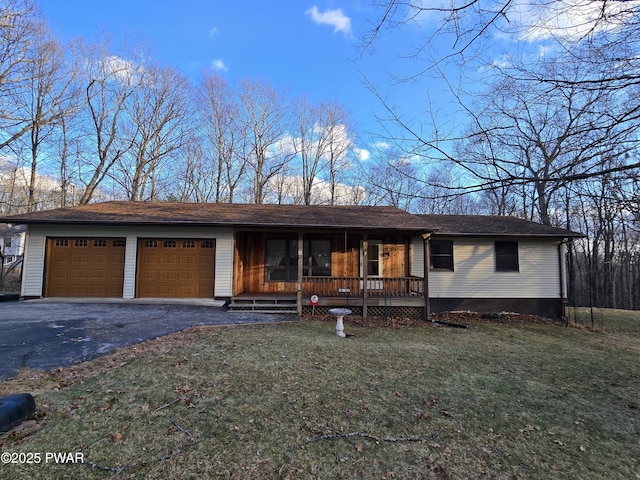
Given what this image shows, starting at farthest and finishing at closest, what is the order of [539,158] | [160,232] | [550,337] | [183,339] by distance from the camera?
[160,232] → [550,337] → [183,339] → [539,158]

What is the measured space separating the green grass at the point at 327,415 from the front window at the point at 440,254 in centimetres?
590

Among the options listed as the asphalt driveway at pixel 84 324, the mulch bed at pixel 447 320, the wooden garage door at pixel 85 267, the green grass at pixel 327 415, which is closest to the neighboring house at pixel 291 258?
the wooden garage door at pixel 85 267

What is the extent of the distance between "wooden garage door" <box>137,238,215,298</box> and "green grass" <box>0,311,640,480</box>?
15.8ft

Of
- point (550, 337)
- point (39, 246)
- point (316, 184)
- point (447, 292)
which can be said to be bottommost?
point (550, 337)

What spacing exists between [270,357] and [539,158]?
184 inches

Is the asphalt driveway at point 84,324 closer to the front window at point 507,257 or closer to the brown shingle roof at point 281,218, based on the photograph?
the brown shingle roof at point 281,218

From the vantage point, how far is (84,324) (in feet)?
23.0

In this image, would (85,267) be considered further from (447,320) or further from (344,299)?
(447,320)

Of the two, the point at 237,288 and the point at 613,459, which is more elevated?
the point at 237,288

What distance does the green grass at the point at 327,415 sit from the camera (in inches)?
103

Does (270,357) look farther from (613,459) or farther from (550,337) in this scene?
(550,337)

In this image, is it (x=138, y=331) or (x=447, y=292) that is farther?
(x=447, y=292)

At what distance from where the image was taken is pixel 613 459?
2926mm

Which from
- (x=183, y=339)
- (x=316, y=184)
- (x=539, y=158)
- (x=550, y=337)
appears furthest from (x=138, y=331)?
(x=316, y=184)
